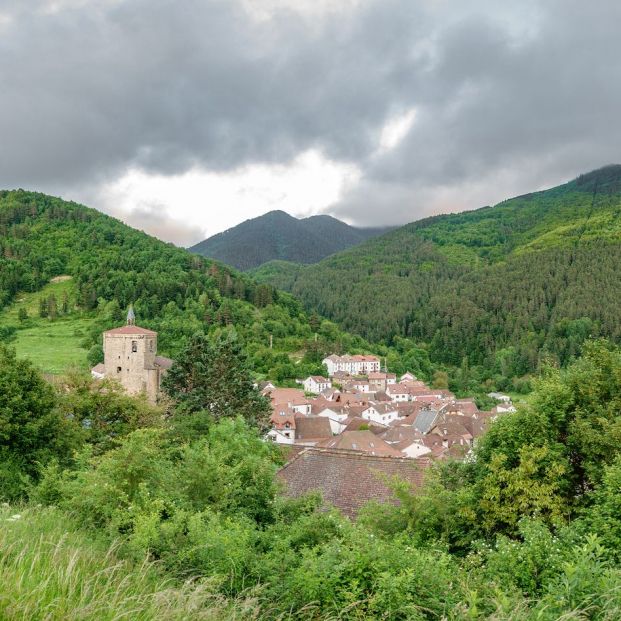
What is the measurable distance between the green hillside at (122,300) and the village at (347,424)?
10.3 metres

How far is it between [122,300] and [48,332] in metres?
14.9

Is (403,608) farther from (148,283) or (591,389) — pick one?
(148,283)

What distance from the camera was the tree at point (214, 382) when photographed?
91.7 ft

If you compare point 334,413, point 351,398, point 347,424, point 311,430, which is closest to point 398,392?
point 351,398

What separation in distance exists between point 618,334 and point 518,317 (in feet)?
82.1

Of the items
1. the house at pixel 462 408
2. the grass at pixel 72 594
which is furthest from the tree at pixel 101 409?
the house at pixel 462 408

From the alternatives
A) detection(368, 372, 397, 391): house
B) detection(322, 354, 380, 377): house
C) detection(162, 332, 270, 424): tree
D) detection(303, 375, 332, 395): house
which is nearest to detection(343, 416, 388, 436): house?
detection(162, 332, 270, 424): tree

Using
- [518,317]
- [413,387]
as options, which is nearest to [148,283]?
[413,387]

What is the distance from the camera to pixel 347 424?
56438mm

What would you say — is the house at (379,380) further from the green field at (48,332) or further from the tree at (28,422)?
the tree at (28,422)

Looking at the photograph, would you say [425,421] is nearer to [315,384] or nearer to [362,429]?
[362,429]

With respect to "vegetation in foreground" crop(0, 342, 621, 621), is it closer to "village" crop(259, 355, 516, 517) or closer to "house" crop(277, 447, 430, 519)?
"village" crop(259, 355, 516, 517)

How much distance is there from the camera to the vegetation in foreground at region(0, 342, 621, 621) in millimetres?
4441

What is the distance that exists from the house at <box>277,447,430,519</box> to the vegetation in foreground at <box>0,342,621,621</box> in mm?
2411
